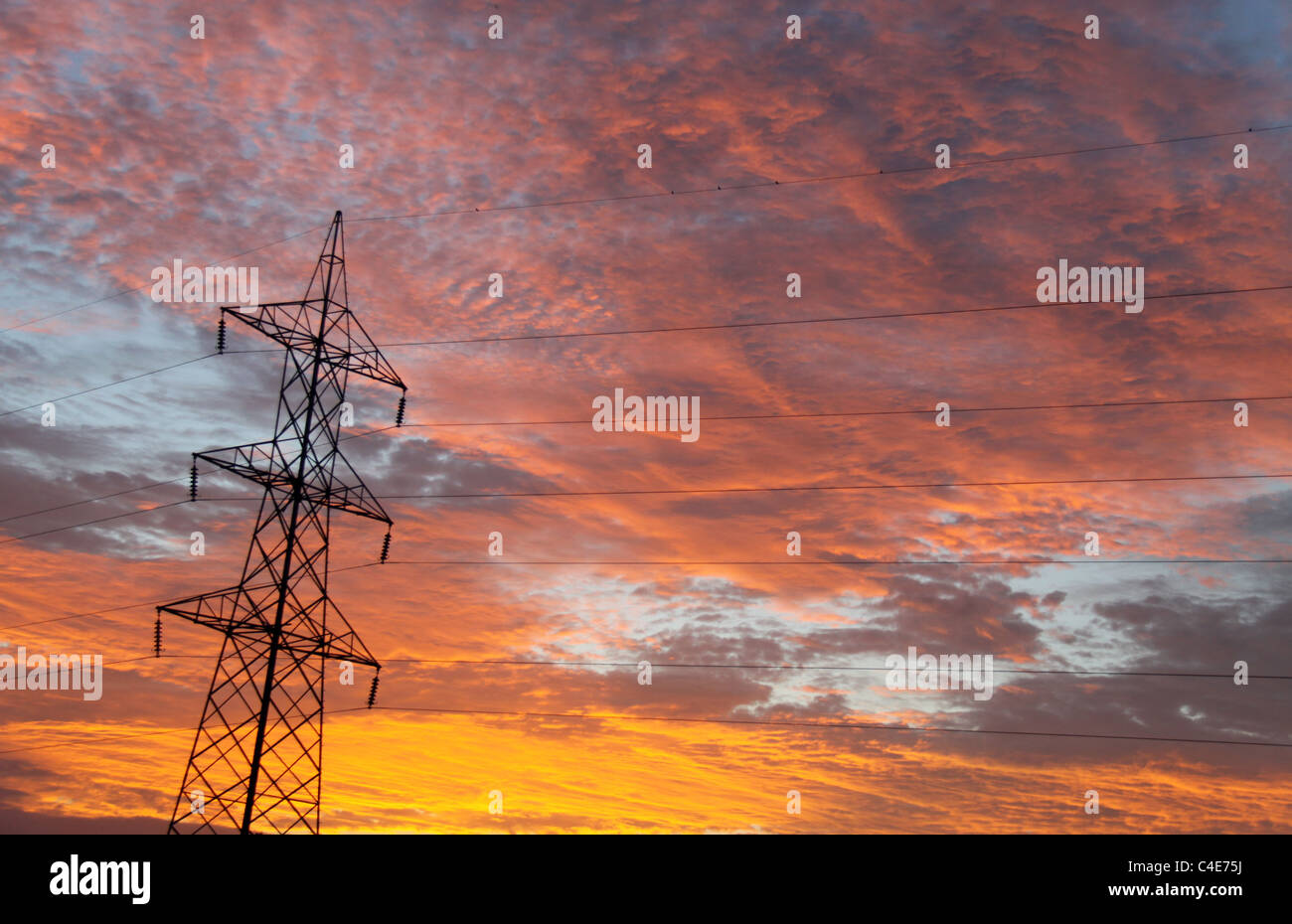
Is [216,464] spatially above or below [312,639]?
above
